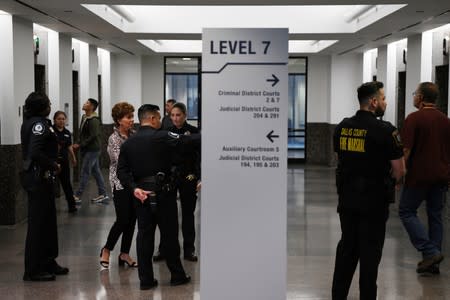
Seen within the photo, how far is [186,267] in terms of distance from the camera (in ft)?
25.2

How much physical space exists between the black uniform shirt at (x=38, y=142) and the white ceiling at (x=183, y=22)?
2988 mm

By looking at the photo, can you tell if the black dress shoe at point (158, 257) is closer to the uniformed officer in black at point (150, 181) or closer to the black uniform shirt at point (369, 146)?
the uniformed officer in black at point (150, 181)

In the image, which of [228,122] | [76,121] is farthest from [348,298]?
[76,121]

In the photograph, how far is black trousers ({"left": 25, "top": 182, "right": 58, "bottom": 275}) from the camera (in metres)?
7.02

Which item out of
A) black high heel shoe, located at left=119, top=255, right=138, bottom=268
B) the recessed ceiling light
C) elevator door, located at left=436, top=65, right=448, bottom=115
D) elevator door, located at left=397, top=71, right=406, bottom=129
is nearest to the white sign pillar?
black high heel shoe, located at left=119, top=255, right=138, bottom=268

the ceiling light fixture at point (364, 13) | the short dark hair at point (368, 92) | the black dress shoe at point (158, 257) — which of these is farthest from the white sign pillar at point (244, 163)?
the ceiling light fixture at point (364, 13)

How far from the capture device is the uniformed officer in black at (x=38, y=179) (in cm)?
690

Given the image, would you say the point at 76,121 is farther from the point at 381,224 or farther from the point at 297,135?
the point at 381,224

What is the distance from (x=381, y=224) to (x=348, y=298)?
1.19m

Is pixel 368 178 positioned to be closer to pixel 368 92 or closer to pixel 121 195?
pixel 368 92

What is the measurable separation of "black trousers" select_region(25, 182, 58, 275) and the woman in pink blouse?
632 mm

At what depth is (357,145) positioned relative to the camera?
18.3 feet

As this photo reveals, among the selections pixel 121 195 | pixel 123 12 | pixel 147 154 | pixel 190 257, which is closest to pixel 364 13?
pixel 123 12

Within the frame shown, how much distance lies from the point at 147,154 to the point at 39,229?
1414mm
